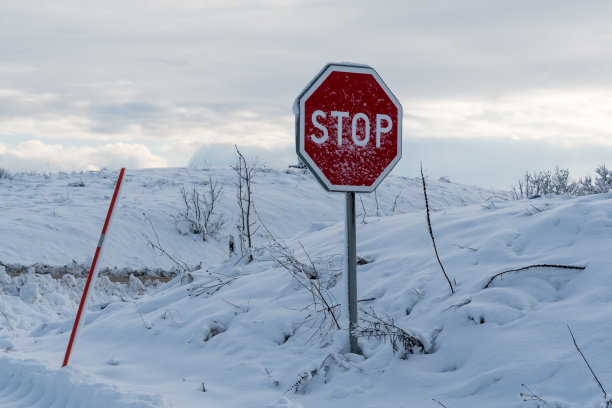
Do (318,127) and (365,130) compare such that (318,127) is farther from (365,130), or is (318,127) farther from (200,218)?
(200,218)

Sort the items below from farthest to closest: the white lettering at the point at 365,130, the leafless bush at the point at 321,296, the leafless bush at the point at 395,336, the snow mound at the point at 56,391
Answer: the leafless bush at the point at 321,296 < the white lettering at the point at 365,130 < the leafless bush at the point at 395,336 < the snow mound at the point at 56,391

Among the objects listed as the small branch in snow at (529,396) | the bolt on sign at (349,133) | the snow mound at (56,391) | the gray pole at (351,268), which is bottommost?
the snow mound at (56,391)

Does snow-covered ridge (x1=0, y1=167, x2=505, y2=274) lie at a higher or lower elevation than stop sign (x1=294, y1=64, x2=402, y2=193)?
lower

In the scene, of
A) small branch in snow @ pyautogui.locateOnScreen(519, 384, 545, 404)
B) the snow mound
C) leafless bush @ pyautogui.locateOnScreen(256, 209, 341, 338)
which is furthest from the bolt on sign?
the snow mound

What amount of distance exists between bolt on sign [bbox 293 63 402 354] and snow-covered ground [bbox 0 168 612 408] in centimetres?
55

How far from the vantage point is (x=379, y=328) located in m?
4.24

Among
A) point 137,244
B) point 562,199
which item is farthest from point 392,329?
point 137,244

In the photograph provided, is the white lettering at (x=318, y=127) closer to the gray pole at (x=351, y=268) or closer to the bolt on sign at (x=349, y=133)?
the bolt on sign at (x=349, y=133)

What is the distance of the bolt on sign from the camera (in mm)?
3957

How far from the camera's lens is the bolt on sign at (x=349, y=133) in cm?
396

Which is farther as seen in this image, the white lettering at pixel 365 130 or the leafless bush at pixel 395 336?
the white lettering at pixel 365 130

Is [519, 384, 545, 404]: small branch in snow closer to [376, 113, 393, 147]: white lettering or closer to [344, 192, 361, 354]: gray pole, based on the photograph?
[344, 192, 361, 354]: gray pole

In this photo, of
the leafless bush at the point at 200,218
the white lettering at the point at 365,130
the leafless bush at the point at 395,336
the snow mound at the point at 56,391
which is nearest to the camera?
the snow mound at the point at 56,391

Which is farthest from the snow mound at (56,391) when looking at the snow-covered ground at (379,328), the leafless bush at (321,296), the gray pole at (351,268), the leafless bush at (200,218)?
the leafless bush at (200,218)
